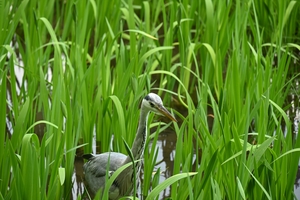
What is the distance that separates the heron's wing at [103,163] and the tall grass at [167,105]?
0.11 metres

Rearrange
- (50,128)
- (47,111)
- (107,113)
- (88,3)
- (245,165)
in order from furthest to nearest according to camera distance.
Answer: (88,3)
(107,113)
(47,111)
(50,128)
(245,165)

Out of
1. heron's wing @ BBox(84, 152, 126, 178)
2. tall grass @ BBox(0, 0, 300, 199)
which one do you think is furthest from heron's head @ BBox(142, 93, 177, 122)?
heron's wing @ BBox(84, 152, 126, 178)

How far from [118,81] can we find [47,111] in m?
0.50

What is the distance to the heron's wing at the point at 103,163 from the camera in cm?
335

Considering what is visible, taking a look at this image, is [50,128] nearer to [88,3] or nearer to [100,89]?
[100,89]

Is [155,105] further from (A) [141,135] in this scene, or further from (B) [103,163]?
(B) [103,163]

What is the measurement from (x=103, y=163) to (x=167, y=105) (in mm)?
1322

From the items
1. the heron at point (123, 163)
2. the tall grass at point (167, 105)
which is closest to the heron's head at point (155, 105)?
the heron at point (123, 163)

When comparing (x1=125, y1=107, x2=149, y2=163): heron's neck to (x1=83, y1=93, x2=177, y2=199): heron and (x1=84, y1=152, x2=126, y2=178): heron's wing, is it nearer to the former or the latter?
(x1=83, y1=93, x2=177, y2=199): heron

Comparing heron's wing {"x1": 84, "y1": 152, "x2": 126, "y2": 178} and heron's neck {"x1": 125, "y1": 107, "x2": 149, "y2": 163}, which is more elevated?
heron's neck {"x1": 125, "y1": 107, "x2": 149, "y2": 163}

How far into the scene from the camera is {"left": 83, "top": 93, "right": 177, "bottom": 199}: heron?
315 centimetres

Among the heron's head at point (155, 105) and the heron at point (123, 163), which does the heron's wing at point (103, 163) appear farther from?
the heron's head at point (155, 105)

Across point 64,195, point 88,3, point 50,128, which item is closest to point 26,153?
point 50,128

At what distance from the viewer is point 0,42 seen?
158 inches
